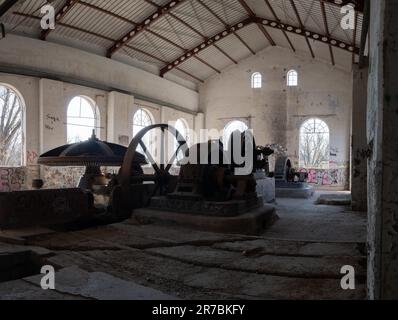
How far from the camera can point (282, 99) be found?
20.5 m

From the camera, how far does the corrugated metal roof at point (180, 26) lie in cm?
1301

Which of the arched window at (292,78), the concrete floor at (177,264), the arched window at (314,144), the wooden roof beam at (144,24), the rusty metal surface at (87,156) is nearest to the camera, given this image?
the concrete floor at (177,264)

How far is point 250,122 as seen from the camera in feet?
69.4

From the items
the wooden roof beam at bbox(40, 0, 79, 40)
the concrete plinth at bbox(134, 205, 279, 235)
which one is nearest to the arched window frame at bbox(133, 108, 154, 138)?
the wooden roof beam at bbox(40, 0, 79, 40)

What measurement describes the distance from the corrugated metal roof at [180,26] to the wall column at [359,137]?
530 centimetres

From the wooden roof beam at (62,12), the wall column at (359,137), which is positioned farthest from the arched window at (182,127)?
the wall column at (359,137)

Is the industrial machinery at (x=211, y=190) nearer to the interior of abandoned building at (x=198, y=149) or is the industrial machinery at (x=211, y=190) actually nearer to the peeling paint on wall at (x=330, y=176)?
the interior of abandoned building at (x=198, y=149)

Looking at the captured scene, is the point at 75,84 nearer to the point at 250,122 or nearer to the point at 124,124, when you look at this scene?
the point at 124,124

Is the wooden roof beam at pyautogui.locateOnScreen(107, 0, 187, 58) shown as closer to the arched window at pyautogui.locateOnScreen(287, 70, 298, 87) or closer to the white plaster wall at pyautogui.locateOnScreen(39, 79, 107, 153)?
the white plaster wall at pyautogui.locateOnScreen(39, 79, 107, 153)

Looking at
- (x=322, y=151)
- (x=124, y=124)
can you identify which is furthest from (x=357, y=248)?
(x=322, y=151)

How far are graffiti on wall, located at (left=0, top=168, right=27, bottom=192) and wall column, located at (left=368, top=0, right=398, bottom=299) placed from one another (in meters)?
12.2

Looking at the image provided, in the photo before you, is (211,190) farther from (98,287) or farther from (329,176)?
(329,176)

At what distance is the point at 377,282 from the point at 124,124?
15.1 m
